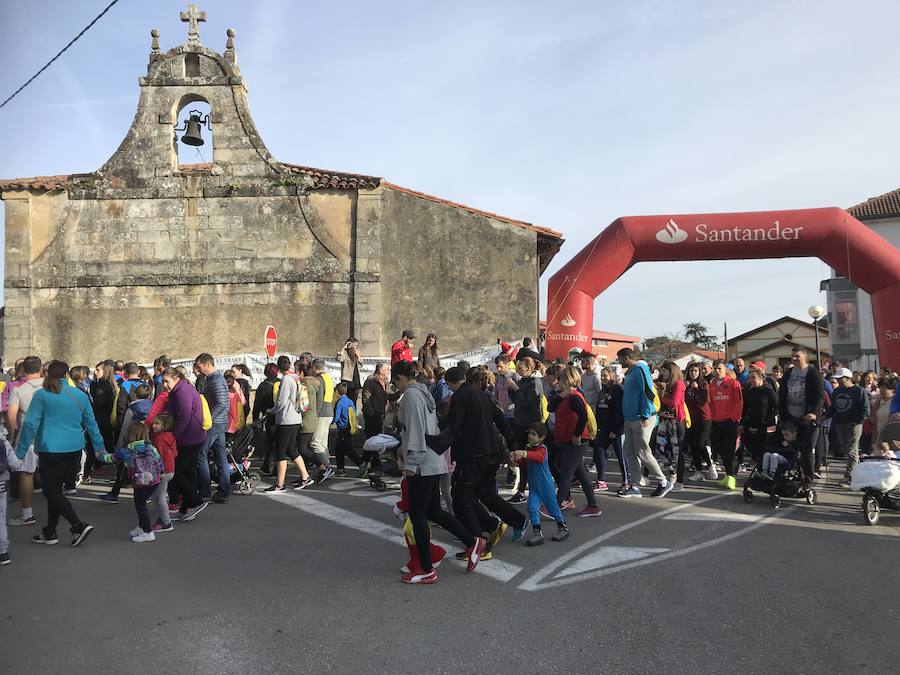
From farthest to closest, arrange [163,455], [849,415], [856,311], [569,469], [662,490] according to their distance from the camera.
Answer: [856,311], [849,415], [662,490], [569,469], [163,455]

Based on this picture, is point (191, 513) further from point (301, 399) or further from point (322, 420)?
point (322, 420)

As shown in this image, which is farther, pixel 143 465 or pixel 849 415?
pixel 849 415

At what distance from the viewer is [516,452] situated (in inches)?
278

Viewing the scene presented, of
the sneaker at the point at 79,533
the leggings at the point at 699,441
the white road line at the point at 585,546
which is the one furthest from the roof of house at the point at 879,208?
the sneaker at the point at 79,533

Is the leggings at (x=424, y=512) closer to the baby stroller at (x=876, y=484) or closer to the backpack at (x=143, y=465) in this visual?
the backpack at (x=143, y=465)

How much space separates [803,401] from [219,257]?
12731 millimetres

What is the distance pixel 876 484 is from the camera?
788cm

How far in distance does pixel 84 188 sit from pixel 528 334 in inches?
438

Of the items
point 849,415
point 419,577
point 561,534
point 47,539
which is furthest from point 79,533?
point 849,415

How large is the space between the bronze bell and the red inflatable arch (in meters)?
8.85

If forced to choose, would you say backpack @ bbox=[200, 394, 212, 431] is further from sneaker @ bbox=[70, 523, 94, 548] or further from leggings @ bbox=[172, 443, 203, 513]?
sneaker @ bbox=[70, 523, 94, 548]

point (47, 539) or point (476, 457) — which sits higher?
point (476, 457)

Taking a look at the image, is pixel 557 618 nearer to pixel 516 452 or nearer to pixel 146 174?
pixel 516 452

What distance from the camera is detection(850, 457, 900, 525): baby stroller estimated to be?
7.88 meters
